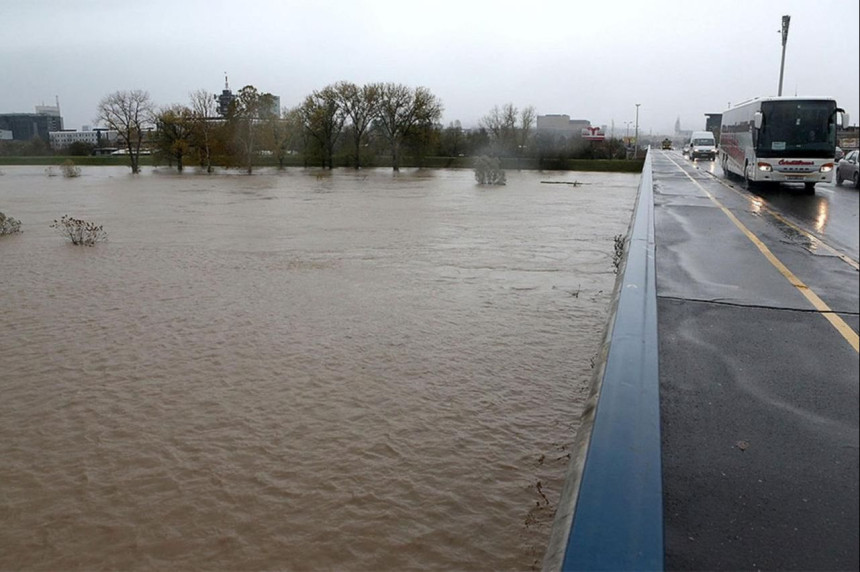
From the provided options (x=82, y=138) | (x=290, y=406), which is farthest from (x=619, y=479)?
(x=82, y=138)

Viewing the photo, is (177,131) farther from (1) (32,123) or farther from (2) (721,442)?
(2) (721,442)

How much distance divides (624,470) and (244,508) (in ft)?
11.1

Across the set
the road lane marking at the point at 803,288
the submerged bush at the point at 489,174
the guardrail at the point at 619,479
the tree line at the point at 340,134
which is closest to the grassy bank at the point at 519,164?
the tree line at the point at 340,134

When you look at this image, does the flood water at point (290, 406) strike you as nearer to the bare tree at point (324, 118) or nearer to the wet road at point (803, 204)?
the wet road at point (803, 204)

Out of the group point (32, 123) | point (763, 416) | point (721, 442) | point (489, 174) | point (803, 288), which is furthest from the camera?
point (489, 174)

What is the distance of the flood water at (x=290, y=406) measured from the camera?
185 inches

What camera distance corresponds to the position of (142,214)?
25.3 meters

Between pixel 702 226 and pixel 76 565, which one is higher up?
pixel 702 226

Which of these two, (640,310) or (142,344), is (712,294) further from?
(142,344)

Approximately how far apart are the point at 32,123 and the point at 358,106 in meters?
62.7

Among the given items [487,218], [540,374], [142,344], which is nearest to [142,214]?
[487,218]

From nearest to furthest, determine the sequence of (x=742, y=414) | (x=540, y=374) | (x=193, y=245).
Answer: (x=742, y=414)
(x=540, y=374)
(x=193, y=245)

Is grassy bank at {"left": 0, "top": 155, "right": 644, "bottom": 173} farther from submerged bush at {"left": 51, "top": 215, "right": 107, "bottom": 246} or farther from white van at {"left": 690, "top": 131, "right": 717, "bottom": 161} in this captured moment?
submerged bush at {"left": 51, "top": 215, "right": 107, "bottom": 246}

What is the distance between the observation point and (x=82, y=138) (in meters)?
13.8
